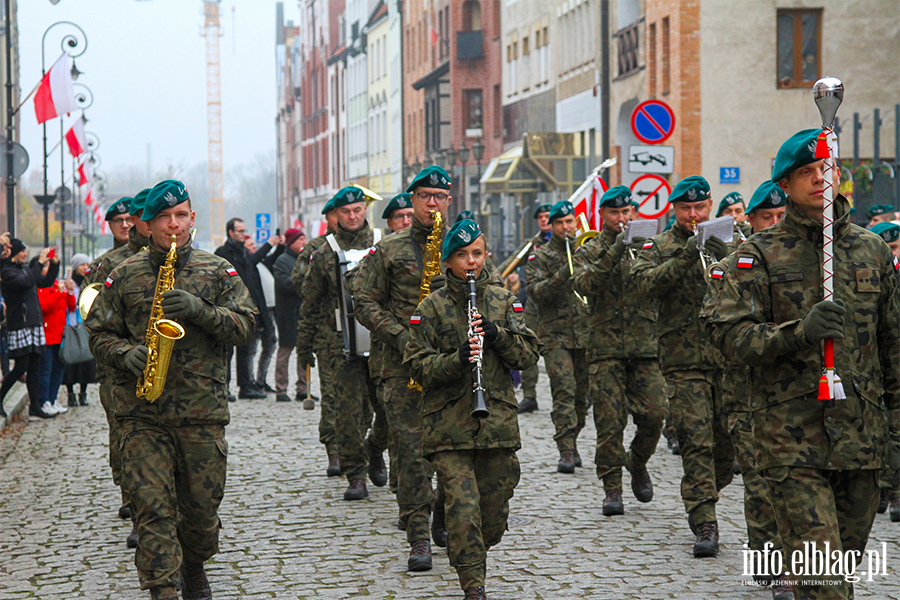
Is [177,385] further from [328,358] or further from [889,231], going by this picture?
[889,231]

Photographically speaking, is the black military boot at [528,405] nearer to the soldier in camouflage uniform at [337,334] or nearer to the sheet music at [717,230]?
the soldier in camouflage uniform at [337,334]

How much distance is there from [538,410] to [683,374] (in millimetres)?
8084

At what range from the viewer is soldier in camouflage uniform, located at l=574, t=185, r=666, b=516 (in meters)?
9.41

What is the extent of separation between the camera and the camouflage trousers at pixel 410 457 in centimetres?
802

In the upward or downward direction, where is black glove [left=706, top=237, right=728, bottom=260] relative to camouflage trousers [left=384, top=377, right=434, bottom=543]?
upward

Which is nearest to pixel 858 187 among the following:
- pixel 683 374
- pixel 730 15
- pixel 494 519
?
pixel 730 15

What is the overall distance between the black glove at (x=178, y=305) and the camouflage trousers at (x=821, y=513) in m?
2.69

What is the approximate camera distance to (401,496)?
8.16 m

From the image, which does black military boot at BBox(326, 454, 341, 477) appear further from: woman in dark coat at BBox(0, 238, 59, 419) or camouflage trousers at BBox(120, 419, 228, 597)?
woman in dark coat at BBox(0, 238, 59, 419)

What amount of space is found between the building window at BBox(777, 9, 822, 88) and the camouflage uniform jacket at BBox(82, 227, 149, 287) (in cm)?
2571

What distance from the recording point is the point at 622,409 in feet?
31.2

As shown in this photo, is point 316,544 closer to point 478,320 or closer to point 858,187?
point 478,320

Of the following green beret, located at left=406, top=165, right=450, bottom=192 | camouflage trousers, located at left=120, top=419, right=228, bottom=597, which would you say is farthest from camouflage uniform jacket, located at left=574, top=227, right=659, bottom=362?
camouflage trousers, located at left=120, top=419, right=228, bottom=597

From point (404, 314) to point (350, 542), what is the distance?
144cm
